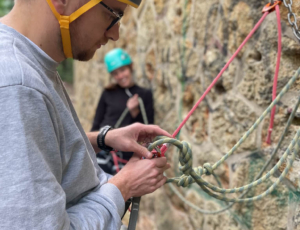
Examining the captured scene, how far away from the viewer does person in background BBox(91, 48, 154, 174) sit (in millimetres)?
2521

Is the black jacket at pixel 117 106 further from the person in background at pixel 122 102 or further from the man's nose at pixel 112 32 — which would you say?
the man's nose at pixel 112 32

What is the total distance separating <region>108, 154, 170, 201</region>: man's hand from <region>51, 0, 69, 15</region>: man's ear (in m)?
0.49

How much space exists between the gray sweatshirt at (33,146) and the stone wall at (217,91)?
86cm

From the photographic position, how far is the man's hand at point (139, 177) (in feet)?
2.95

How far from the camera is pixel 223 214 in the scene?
166cm

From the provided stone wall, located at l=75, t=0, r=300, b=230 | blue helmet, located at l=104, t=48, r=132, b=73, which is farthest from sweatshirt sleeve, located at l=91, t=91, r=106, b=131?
stone wall, located at l=75, t=0, r=300, b=230

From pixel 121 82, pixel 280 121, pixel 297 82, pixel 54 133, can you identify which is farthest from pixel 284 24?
pixel 121 82

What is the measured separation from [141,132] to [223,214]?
860mm

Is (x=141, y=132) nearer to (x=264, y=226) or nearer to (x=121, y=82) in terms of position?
(x=264, y=226)

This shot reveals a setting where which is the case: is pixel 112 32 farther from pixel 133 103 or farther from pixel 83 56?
pixel 133 103

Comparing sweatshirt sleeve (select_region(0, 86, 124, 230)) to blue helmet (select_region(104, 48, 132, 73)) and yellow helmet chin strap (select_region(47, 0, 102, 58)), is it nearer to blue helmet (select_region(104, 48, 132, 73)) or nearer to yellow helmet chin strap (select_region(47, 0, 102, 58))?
yellow helmet chin strap (select_region(47, 0, 102, 58))

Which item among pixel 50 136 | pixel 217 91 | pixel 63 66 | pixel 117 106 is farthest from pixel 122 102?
pixel 63 66

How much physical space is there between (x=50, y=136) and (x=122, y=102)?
1956 mm

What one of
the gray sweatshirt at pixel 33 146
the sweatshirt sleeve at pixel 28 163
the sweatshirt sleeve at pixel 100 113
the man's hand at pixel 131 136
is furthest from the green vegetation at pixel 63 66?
the sweatshirt sleeve at pixel 28 163
